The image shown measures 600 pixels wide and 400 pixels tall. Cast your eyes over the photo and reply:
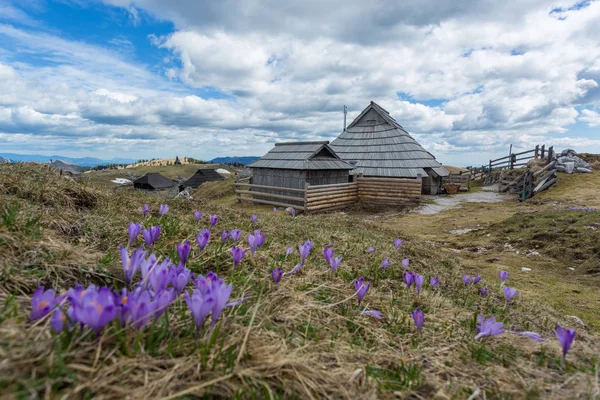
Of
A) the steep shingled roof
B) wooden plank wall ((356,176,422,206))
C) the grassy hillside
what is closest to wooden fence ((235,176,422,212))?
wooden plank wall ((356,176,422,206))

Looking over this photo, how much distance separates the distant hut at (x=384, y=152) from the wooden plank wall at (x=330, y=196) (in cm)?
234

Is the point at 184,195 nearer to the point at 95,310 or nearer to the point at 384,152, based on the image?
the point at 384,152

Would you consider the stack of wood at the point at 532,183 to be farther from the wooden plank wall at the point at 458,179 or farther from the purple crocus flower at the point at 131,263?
the purple crocus flower at the point at 131,263

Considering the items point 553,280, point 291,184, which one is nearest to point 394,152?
point 291,184

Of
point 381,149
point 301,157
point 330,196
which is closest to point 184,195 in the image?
point 301,157

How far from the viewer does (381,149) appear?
27984 mm

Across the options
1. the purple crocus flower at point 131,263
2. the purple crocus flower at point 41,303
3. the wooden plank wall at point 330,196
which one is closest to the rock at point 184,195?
the purple crocus flower at point 131,263

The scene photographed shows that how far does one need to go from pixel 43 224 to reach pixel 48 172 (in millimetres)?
2347

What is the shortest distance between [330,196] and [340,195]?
1279 mm

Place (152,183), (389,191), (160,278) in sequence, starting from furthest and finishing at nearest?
(152,183)
(389,191)
(160,278)

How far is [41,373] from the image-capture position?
102 centimetres

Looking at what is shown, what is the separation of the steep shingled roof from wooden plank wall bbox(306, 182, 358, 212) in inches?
89.8

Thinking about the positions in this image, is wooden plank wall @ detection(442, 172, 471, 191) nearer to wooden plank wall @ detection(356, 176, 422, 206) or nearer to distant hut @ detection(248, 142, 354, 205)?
wooden plank wall @ detection(356, 176, 422, 206)

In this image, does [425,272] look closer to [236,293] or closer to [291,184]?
[236,293]
